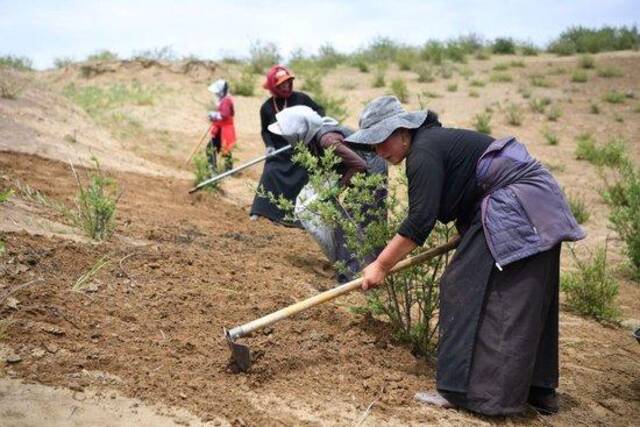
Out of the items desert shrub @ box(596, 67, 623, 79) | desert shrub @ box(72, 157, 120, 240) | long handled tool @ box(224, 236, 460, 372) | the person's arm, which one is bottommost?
long handled tool @ box(224, 236, 460, 372)

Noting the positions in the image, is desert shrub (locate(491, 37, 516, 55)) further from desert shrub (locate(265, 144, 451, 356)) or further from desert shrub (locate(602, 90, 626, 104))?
desert shrub (locate(265, 144, 451, 356))

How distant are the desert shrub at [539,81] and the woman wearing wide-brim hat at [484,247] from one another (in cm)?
1397

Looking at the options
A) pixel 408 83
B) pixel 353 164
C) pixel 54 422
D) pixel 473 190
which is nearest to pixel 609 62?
pixel 408 83

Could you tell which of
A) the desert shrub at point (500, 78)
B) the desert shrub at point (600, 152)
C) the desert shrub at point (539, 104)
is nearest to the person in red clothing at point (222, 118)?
the desert shrub at point (600, 152)

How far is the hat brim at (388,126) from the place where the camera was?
3.32 m

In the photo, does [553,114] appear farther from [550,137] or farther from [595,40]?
[595,40]

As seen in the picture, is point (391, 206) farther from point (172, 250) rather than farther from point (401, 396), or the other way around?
point (172, 250)

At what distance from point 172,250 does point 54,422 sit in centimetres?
238

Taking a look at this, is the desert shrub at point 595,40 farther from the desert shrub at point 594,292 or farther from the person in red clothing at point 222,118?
the desert shrub at point 594,292

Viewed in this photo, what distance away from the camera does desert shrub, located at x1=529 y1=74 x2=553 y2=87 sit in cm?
1644

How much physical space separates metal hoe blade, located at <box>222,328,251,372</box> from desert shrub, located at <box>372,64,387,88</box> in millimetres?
14250

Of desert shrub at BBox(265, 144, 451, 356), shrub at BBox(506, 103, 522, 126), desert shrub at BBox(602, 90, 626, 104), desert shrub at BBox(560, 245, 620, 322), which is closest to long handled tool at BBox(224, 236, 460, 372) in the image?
desert shrub at BBox(265, 144, 451, 356)

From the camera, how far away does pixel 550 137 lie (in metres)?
12.5

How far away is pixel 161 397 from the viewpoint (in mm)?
3080
